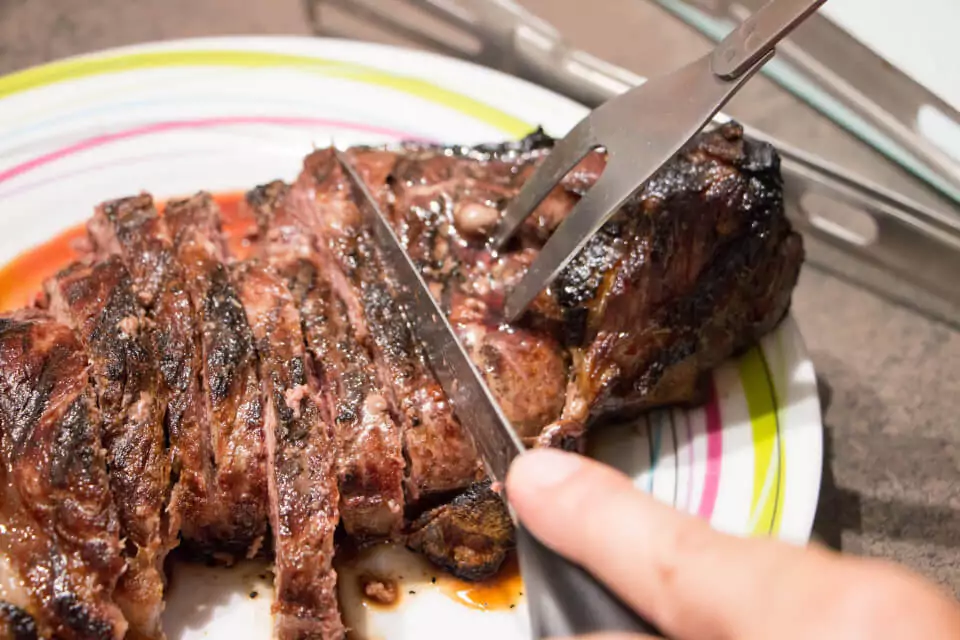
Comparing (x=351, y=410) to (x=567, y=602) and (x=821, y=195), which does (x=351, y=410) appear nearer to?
(x=567, y=602)

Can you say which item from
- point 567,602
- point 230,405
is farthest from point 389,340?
point 567,602

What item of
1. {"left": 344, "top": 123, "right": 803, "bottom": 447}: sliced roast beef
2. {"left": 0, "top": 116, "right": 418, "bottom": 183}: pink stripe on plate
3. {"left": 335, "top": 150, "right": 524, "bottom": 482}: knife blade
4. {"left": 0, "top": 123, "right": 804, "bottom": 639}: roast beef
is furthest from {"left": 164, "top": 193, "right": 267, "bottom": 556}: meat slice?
{"left": 0, "top": 116, "right": 418, "bottom": 183}: pink stripe on plate

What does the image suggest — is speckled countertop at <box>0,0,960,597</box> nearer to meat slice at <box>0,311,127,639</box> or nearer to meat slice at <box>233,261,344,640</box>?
meat slice at <box>233,261,344,640</box>

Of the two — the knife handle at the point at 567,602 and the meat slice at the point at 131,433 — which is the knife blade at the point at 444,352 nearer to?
the knife handle at the point at 567,602

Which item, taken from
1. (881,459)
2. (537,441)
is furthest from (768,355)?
(537,441)

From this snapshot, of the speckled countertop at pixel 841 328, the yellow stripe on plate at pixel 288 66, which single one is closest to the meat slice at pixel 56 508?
the yellow stripe on plate at pixel 288 66
